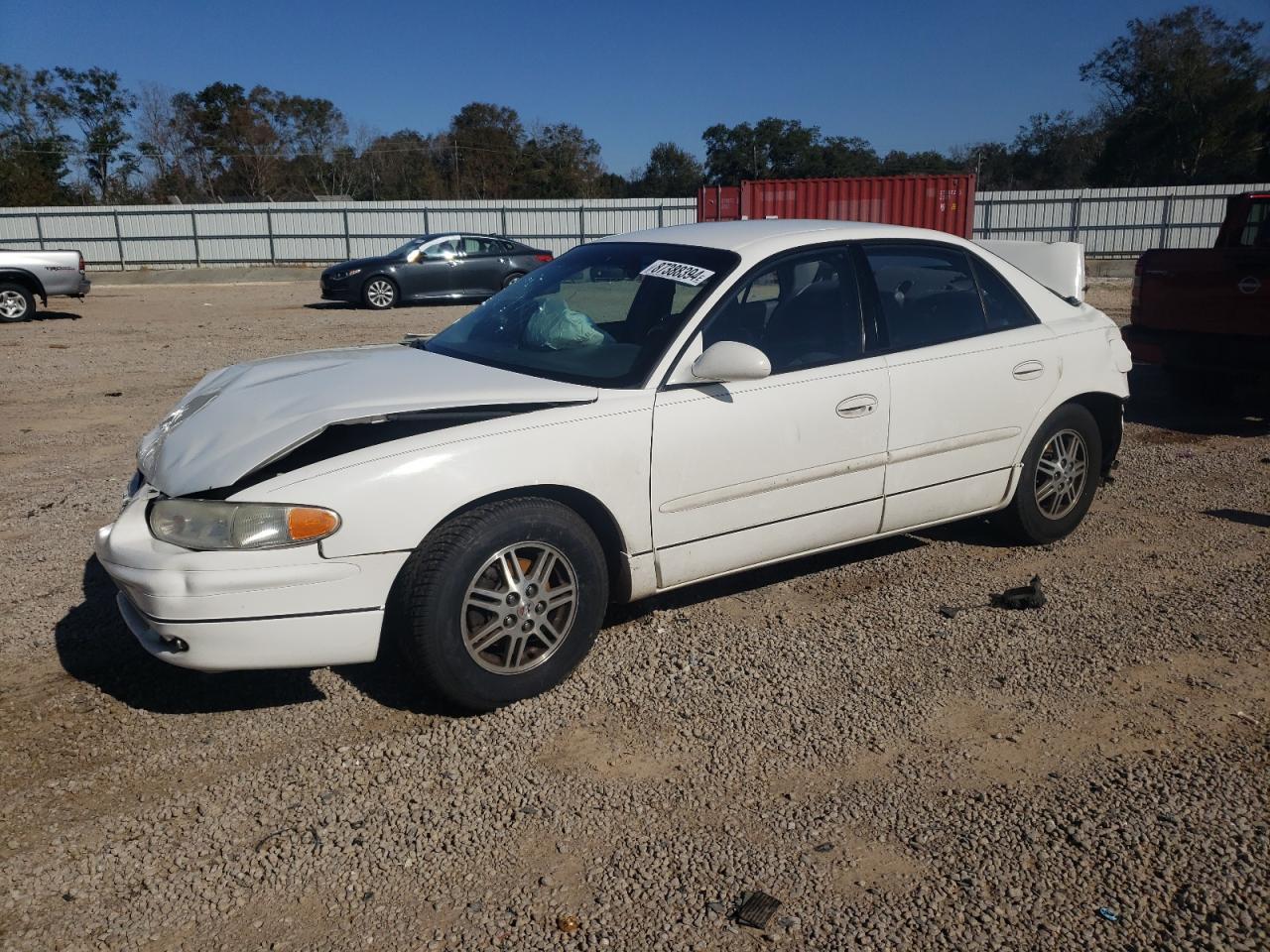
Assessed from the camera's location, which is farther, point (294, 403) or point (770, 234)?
point (770, 234)

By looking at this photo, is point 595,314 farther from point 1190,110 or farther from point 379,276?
point 1190,110

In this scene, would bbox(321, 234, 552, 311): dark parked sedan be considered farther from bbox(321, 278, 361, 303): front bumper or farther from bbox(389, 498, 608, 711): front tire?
bbox(389, 498, 608, 711): front tire

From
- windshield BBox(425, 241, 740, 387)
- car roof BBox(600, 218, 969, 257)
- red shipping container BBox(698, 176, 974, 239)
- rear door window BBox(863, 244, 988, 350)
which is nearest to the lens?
windshield BBox(425, 241, 740, 387)

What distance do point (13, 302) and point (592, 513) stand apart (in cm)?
1719

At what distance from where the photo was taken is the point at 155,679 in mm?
3863

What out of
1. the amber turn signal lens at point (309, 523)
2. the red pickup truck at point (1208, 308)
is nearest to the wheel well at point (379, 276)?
the red pickup truck at point (1208, 308)

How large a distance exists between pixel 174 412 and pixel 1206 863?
396cm

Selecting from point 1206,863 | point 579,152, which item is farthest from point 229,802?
point 579,152

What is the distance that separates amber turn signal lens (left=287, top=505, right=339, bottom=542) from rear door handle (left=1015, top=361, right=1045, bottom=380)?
129 inches

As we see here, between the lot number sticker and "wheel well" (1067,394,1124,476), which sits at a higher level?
the lot number sticker

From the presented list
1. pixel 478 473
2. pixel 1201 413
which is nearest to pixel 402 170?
pixel 1201 413

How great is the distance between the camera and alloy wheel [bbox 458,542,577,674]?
3461 mm

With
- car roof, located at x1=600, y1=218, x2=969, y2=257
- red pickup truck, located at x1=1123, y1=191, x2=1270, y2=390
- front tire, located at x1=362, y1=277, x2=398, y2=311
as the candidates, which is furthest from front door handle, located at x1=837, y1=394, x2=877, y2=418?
front tire, located at x1=362, y1=277, x2=398, y2=311

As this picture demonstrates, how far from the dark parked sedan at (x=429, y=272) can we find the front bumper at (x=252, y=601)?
54.6 ft
